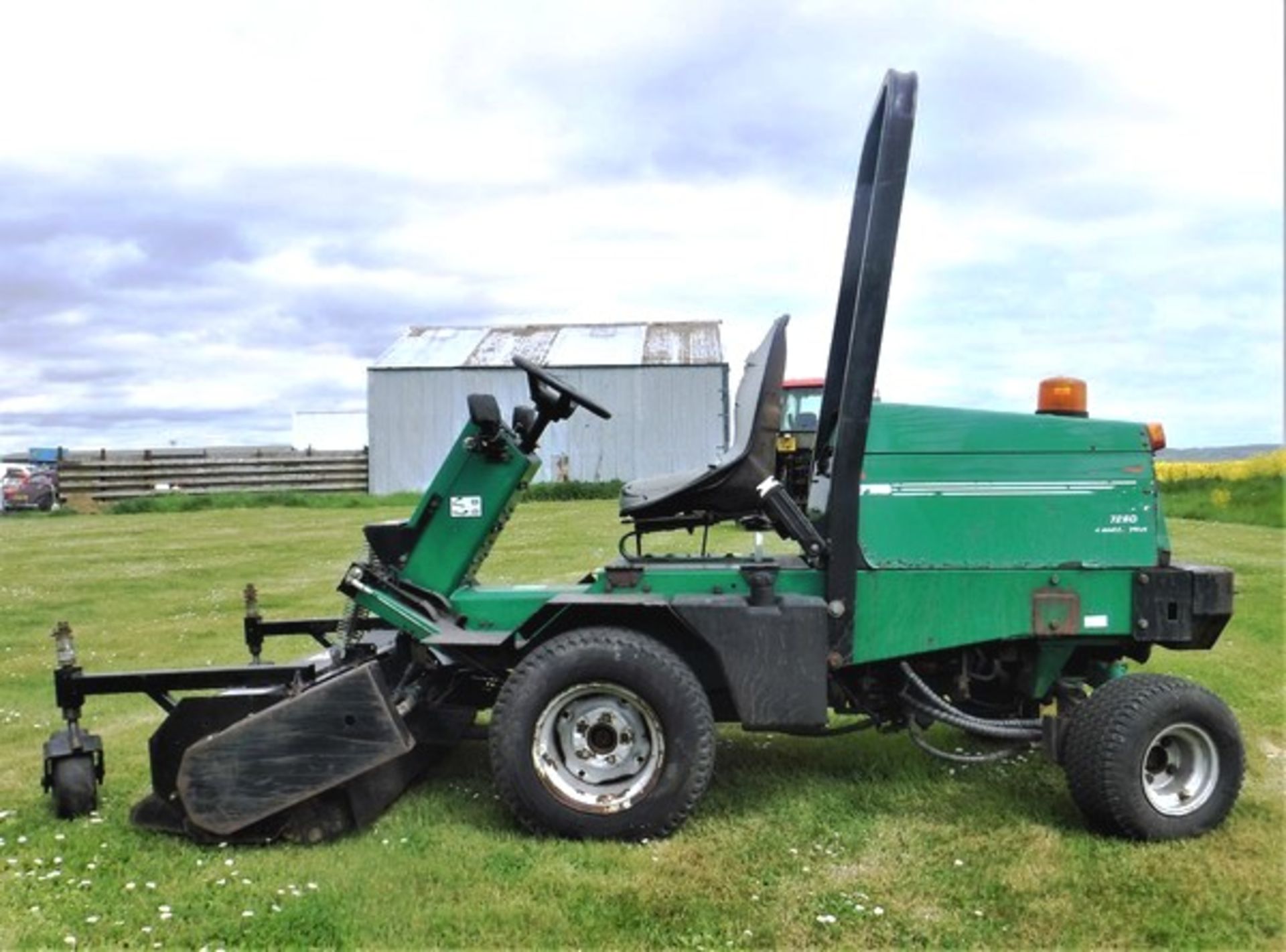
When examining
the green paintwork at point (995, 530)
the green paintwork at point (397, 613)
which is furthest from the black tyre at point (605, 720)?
the green paintwork at point (397, 613)

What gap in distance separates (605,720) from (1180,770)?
222 cm

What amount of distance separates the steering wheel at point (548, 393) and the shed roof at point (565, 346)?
23922 mm

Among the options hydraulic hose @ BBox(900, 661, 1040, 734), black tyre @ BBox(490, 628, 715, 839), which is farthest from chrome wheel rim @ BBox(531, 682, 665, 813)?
hydraulic hose @ BBox(900, 661, 1040, 734)

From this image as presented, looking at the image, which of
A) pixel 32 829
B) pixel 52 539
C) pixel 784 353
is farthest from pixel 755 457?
pixel 52 539

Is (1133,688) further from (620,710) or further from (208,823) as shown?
(208,823)

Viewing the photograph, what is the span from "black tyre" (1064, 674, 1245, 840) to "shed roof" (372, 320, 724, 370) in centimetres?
2499

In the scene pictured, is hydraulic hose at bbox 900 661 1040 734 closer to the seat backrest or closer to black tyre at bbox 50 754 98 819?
the seat backrest

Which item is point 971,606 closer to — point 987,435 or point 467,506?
point 987,435

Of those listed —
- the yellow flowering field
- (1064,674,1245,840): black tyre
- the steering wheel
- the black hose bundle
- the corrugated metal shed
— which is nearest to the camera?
(1064,674,1245,840): black tyre

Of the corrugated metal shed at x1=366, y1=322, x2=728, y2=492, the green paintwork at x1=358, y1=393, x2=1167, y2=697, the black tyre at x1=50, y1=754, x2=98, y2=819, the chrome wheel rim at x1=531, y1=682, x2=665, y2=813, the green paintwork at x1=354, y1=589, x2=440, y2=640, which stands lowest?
the black tyre at x1=50, y1=754, x2=98, y2=819

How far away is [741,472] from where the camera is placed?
4535mm

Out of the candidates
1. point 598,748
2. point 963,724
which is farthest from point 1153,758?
point 598,748

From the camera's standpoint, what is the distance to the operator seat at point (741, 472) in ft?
14.8

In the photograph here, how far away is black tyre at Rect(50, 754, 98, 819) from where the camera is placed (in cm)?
448
